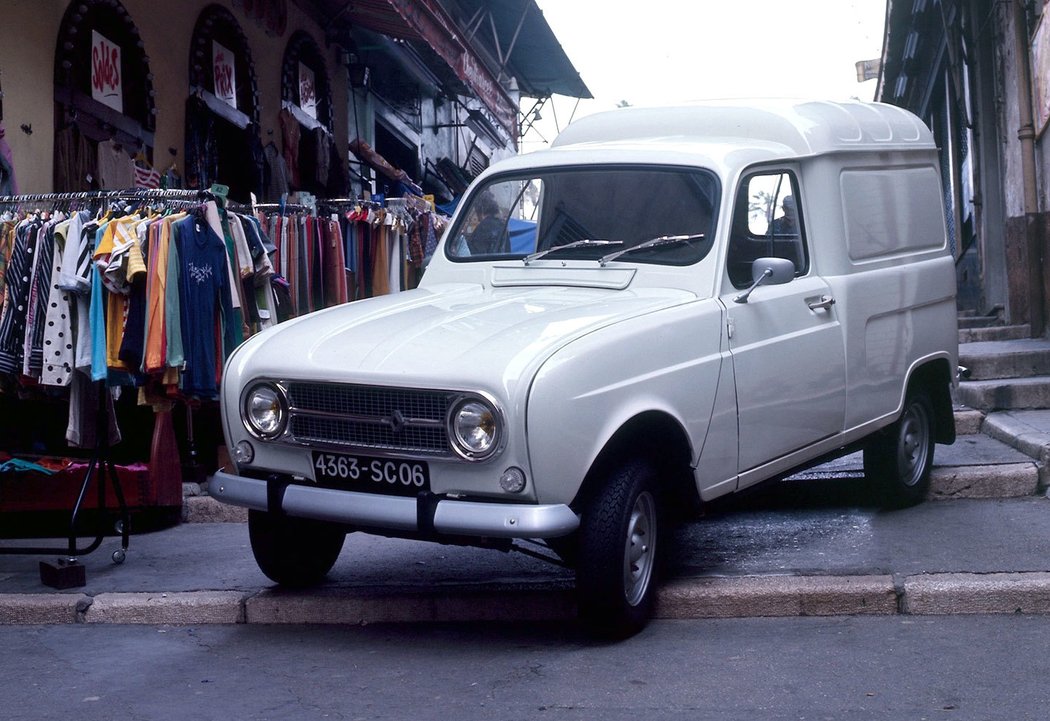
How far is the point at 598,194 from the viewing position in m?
5.72

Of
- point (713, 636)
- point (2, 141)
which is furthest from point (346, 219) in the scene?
point (713, 636)

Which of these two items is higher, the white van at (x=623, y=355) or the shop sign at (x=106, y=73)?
the shop sign at (x=106, y=73)

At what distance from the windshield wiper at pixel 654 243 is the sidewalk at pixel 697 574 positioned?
3.70 ft

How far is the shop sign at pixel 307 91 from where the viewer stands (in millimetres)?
13641

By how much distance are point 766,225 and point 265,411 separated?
239cm

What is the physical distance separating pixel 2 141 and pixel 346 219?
2337mm

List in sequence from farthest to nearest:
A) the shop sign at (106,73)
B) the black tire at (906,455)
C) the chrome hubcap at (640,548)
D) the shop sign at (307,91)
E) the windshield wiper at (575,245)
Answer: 1. the shop sign at (307,91)
2. the shop sign at (106,73)
3. the black tire at (906,455)
4. the windshield wiper at (575,245)
5. the chrome hubcap at (640,548)

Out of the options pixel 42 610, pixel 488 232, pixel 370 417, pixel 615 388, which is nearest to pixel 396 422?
pixel 370 417

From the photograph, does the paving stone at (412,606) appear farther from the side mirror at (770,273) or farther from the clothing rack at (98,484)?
the side mirror at (770,273)

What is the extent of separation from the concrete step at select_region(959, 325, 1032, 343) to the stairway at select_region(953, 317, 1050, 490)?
786 millimetres

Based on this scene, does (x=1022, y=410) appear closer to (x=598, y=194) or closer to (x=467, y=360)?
(x=598, y=194)

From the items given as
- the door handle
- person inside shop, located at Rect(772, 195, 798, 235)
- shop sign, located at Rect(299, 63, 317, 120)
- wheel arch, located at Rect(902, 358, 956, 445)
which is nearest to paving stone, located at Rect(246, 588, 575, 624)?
the door handle

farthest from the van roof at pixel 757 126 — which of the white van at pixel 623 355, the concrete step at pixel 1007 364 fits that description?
the concrete step at pixel 1007 364

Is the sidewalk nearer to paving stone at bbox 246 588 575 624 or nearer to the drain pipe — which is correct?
paving stone at bbox 246 588 575 624
